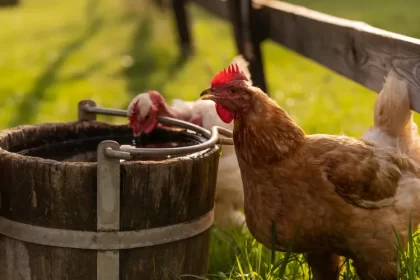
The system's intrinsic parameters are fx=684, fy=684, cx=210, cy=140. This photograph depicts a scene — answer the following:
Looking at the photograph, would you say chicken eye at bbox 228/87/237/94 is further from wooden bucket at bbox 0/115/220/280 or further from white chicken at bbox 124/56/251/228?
white chicken at bbox 124/56/251/228

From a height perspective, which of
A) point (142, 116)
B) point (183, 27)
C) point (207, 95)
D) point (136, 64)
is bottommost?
point (136, 64)

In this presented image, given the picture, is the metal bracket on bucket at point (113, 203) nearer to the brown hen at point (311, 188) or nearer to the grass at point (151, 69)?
the brown hen at point (311, 188)

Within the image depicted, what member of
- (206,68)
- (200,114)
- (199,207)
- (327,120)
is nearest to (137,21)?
(206,68)

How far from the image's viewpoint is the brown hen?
2.86 meters

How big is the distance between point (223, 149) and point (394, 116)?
44.1 inches

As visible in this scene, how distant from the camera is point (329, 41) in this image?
171 inches

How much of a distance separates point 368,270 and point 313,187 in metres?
0.46

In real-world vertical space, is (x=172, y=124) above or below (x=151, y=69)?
above

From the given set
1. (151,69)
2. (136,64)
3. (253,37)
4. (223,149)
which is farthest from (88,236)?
(136,64)

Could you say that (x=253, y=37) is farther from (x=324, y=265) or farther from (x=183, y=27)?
(x=183, y=27)

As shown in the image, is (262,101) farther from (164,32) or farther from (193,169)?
(164,32)

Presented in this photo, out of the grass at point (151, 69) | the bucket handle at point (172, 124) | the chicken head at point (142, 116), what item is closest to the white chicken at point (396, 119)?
the grass at point (151, 69)

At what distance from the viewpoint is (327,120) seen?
6.46m

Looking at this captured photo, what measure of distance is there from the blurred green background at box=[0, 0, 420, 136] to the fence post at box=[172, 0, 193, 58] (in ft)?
0.57
